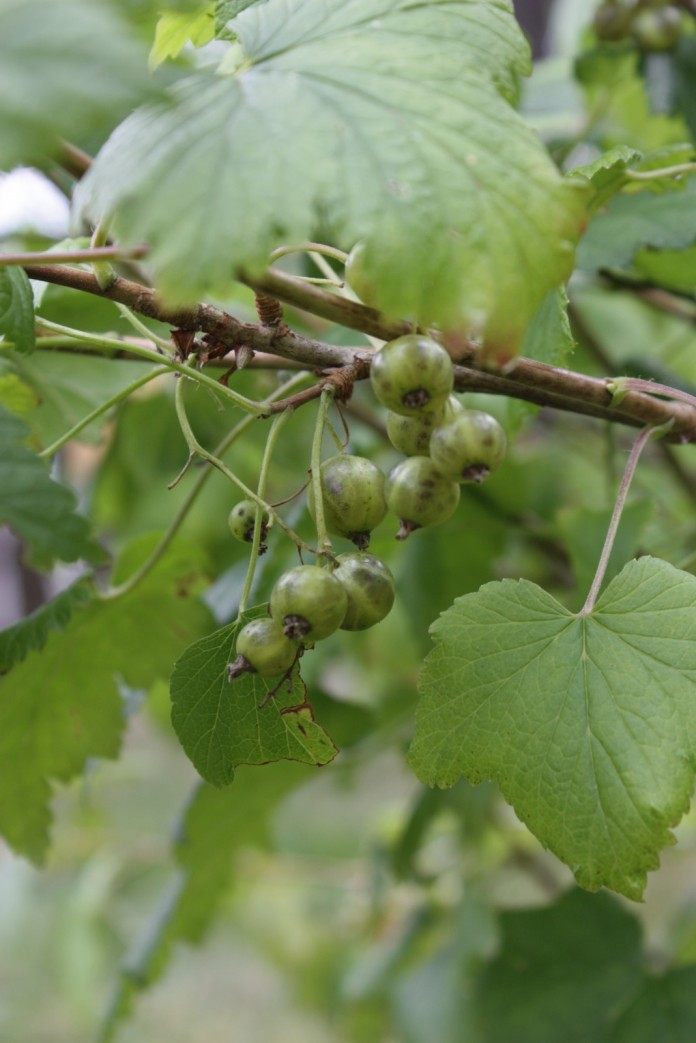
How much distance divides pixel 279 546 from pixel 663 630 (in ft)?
1.63

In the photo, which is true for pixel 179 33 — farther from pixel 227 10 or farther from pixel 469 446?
pixel 469 446

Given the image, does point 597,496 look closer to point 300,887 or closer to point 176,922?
point 176,922

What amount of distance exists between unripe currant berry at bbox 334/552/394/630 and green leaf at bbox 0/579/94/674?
0.30 m

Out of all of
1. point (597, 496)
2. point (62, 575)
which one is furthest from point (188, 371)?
point (62, 575)

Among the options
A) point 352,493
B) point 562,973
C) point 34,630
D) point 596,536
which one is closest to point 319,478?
point 352,493

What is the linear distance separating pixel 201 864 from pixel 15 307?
859mm

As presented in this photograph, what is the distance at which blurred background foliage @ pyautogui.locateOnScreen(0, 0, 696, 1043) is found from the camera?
121 centimetres

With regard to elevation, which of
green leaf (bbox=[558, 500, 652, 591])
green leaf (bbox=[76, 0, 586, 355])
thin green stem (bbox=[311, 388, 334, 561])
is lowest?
green leaf (bbox=[558, 500, 652, 591])

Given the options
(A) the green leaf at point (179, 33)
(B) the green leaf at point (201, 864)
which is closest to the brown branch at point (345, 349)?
(A) the green leaf at point (179, 33)

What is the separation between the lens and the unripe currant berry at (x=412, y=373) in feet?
1.92

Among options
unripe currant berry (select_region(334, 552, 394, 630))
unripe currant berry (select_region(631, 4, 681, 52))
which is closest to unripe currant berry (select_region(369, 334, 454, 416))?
→ unripe currant berry (select_region(334, 552, 394, 630))

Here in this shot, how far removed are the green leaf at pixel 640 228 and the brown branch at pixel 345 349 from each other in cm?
29

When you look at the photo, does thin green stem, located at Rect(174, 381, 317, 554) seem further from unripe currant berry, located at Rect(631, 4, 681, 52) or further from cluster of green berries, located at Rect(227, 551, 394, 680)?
unripe currant berry, located at Rect(631, 4, 681, 52)

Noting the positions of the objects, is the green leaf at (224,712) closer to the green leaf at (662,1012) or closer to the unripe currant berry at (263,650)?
the unripe currant berry at (263,650)
